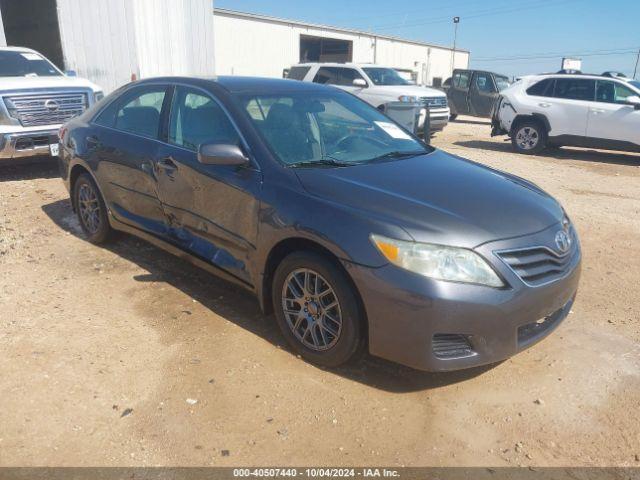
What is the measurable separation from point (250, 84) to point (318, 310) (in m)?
1.85

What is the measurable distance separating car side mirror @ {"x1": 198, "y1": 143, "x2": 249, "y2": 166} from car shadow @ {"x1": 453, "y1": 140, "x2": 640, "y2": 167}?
32.9 feet

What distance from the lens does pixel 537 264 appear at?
111 inches

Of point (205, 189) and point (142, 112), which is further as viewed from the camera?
point (142, 112)

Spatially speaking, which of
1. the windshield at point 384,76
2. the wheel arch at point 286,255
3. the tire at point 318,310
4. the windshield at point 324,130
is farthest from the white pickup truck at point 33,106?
the windshield at point 384,76

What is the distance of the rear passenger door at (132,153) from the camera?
13.5ft

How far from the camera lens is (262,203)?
320 centimetres

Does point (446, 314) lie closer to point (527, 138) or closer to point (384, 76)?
point (527, 138)

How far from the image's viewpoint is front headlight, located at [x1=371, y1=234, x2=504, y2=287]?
261cm

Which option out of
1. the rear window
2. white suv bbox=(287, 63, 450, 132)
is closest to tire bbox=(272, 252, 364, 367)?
white suv bbox=(287, 63, 450, 132)

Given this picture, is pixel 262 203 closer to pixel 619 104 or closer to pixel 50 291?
pixel 50 291

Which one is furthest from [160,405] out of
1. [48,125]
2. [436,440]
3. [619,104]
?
[619,104]

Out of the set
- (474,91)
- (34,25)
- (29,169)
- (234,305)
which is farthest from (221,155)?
(474,91)

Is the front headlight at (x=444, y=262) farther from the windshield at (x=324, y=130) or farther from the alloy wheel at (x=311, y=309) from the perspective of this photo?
the windshield at (x=324, y=130)

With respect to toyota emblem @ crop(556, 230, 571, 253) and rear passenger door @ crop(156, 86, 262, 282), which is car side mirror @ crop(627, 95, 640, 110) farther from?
rear passenger door @ crop(156, 86, 262, 282)
